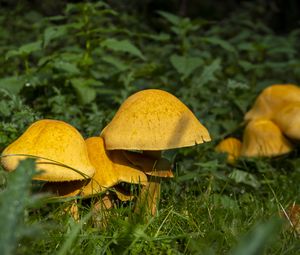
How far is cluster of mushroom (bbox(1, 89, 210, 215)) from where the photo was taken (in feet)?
7.80

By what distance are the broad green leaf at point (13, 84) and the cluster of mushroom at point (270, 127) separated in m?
1.66

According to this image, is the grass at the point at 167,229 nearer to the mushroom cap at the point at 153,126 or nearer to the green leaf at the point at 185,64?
the mushroom cap at the point at 153,126

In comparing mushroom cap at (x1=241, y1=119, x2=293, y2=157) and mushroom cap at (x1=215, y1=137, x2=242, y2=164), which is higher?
mushroom cap at (x1=241, y1=119, x2=293, y2=157)

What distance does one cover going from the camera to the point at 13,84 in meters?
3.85

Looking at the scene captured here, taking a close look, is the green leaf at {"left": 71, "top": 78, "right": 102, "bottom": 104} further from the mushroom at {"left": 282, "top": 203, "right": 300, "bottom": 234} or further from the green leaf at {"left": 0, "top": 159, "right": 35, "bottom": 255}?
the green leaf at {"left": 0, "top": 159, "right": 35, "bottom": 255}

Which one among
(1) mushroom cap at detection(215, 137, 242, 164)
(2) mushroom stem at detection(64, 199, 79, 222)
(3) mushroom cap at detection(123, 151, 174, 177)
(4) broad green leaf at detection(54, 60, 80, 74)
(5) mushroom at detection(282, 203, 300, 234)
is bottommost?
(1) mushroom cap at detection(215, 137, 242, 164)

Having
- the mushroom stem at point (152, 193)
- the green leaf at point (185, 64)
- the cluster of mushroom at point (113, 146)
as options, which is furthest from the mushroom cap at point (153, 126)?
the green leaf at point (185, 64)

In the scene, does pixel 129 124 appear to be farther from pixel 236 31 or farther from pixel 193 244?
pixel 236 31

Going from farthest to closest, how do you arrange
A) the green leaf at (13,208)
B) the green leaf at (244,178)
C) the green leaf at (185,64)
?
the green leaf at (185,64) < the green leaf at (244,178) < the green leaf at (13,208)

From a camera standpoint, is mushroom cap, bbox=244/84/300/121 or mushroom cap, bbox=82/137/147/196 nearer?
mushroom cap, bbox=82/137/147/196

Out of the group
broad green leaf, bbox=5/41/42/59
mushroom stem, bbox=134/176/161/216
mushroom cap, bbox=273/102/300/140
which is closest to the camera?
mushroom stem, bbox=134/176/161/216

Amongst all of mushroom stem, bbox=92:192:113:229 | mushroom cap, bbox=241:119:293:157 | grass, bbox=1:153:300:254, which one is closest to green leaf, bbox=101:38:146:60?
mushroom cap, bbox=241:119:293:157

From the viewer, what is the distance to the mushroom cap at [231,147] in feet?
13.0

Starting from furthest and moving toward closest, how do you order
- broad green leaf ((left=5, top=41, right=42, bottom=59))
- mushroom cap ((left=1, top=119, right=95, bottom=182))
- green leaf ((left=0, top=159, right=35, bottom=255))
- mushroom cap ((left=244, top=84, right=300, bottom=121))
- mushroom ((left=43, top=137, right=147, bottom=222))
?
mushroom cap ((left=244, top=84, right=300, bottom=121))
broad green leaf ((left=5, top=41, right=42, bottom=59))
mushroom ((left=43, top=137, right=147, bottom=222))
mushroom cap ((left=1, top=119, right=95, bottom=182))
green leaf ((left=0, top=159, right=35, bottom=255))
